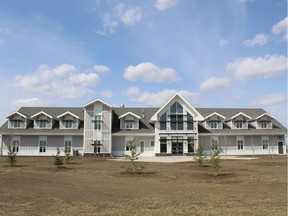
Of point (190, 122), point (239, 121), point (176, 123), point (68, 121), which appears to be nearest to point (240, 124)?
point (239, 121)

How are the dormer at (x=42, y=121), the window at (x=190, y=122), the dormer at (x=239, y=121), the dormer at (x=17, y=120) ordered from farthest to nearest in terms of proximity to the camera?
1. the dormer at (x=239, y=121)
2. the window at (x=190, y=122)
3. the dormer at (x=42, y=121)
4. the dormer at (x=17, y=120)

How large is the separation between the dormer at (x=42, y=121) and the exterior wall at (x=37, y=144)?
149cm

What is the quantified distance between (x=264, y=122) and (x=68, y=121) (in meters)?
28.2

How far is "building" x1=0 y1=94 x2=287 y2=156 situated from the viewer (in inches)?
1697

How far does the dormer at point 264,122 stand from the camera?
47.5 meters

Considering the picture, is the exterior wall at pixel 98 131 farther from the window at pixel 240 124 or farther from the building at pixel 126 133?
the window at pixel 240 124

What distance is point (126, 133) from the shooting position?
43938 millimetres

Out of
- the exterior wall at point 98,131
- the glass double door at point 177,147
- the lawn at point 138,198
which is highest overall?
the exterior wall at point 98,131

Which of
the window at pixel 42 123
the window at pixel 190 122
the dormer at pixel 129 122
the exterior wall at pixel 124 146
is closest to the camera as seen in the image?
the window at pixel 42 123

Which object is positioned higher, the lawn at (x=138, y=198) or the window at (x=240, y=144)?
the window at (x=240, y=144)

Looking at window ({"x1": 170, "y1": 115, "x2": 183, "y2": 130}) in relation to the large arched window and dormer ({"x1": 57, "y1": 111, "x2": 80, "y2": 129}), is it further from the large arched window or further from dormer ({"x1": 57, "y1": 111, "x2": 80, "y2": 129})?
dormer ({"x1": 57, "y1": 111, "x2": 80, "y2": 129})

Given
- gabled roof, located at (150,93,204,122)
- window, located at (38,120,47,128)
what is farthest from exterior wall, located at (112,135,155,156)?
window, located at (38,120,47,128)

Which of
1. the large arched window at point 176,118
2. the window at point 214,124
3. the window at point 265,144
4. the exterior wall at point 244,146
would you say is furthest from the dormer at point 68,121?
the window at point 265,144

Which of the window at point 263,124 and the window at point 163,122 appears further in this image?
the window at point 263,124
